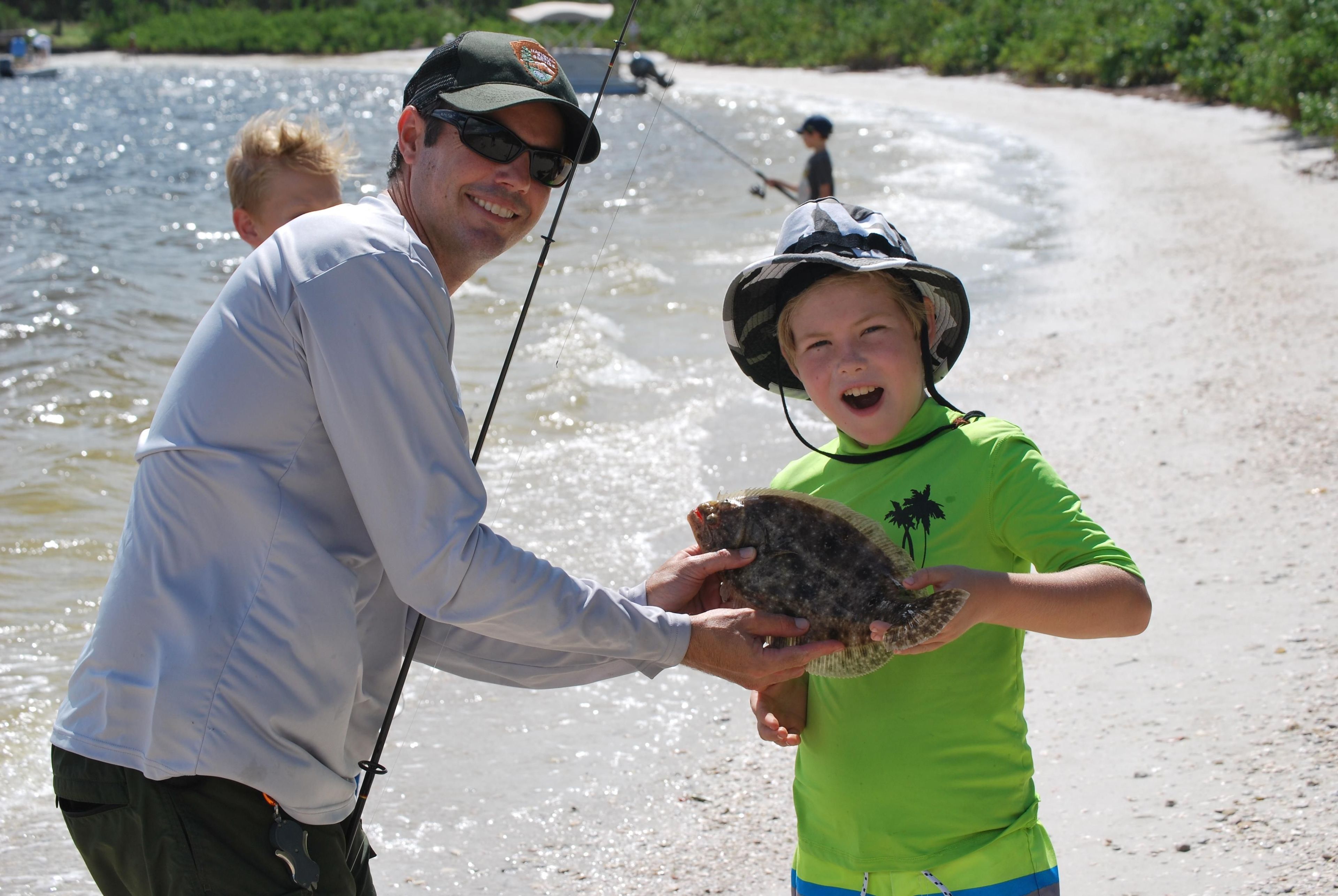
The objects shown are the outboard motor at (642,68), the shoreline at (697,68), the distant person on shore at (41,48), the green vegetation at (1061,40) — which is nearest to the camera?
the outboard motor at (642,68)

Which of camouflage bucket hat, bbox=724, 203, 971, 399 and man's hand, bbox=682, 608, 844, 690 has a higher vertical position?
camouflage bucket hat, bbox=724, 203, 971, 399

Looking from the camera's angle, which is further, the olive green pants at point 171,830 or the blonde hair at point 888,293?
the blonde hair at point 888,293

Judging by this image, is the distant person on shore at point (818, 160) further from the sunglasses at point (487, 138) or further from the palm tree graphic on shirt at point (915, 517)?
the palm tree graphic on shirt at point (915, 517)

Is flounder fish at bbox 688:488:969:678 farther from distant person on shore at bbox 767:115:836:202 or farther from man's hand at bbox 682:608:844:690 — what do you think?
distant person on shore at bbox 767:115:836:202

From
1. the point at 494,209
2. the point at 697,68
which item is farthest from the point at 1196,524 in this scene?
the point at 697,68

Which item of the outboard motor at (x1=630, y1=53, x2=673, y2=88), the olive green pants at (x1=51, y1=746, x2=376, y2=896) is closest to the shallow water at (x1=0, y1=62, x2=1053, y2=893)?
the olive green pants at (x1=51, y1=746, x2=376, y2=896)

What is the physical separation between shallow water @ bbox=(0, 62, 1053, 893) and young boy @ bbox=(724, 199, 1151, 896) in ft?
2.68

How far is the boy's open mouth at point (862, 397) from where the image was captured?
8.25 feet

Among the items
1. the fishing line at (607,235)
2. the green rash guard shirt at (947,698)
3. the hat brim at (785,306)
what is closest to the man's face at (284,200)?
the fishing line at (607,235)

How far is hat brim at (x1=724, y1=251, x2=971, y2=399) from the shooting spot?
8.12 feet

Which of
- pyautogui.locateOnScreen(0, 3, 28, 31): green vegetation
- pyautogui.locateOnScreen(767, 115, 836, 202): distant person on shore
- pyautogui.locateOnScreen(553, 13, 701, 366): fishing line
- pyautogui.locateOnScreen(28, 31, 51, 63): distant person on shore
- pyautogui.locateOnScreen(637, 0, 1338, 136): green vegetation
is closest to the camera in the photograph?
pyautogui.locateOnScreen(553, 13, 701, 366): fishing line

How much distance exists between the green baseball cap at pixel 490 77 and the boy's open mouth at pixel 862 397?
2.99 ft

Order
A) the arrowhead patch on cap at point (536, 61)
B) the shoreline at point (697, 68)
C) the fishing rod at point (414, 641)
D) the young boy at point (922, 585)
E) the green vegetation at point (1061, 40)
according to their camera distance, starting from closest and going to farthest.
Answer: the young boy at point (922, 585) < the fishing rod at point (414, 641) < the arrowhead patch on cap at point (536, 61) < the shoreline at point (697, 68) < the green vegetation at point (1061, 40)

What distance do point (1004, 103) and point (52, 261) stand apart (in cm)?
2905
